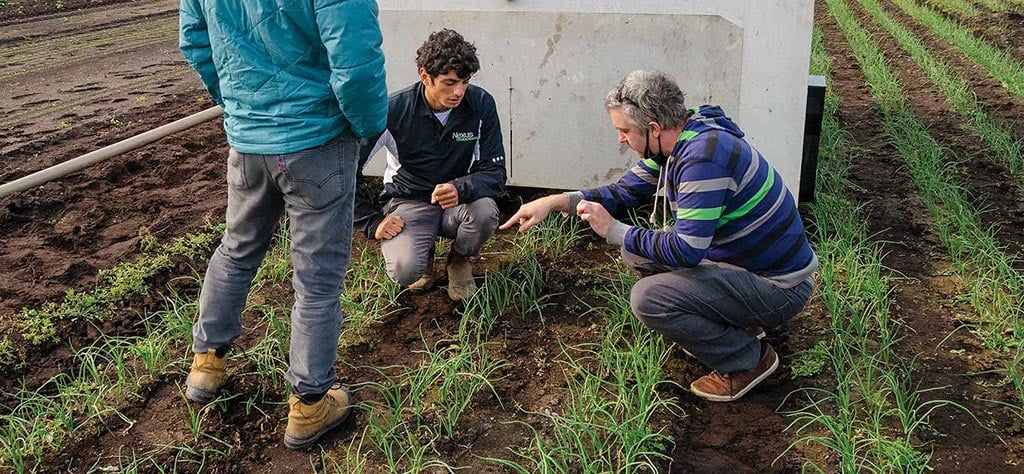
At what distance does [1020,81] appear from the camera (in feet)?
22.4

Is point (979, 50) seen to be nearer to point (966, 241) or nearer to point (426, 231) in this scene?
point (966, 241)

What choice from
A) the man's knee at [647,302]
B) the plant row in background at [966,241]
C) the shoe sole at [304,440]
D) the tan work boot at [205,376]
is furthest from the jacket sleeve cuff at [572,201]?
the plant row in background at [966,241]

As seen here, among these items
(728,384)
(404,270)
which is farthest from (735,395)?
(404,270)

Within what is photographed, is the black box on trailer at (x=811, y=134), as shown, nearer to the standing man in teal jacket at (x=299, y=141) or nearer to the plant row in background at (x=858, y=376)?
the plant row in background at (x=858, y=376)

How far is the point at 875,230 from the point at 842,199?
328 millimetres

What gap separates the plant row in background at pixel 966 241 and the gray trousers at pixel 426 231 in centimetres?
193

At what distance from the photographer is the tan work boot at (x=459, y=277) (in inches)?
142

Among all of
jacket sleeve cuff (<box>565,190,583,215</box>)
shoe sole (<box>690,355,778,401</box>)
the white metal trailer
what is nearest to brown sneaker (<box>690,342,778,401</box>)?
shoe sole (<box>690,355,778,401</box>)

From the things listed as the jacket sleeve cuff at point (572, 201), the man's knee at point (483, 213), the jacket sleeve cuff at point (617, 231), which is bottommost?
the man's knee at point (483, 213)

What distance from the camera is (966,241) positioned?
382cm

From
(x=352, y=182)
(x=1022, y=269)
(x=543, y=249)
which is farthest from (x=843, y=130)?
(x=352, y=182)

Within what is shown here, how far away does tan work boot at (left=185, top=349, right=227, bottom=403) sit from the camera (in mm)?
2852

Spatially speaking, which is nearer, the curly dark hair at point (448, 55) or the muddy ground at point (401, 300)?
the muddy ground at point (401, 300)

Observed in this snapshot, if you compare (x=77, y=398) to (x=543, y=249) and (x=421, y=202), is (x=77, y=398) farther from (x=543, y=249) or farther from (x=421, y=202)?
(x=543, y=249)
